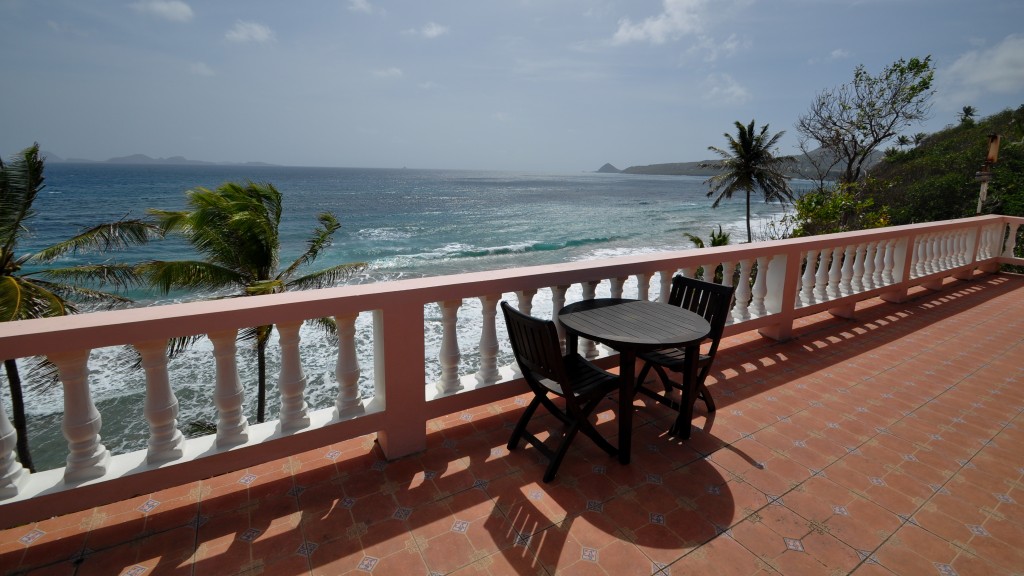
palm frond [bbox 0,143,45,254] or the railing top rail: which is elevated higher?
palm frond [bbox 0,143,45,254]

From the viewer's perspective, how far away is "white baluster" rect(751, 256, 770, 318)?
476cm

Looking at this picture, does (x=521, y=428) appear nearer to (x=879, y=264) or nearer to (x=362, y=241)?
(x=879, y=264)

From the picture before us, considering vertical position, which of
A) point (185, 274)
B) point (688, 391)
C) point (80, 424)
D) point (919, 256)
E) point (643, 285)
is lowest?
point (185, 274)

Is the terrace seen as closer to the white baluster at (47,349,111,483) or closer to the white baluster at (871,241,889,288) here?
the white baluster at (47,349,111,483)

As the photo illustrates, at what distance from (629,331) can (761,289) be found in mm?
2713

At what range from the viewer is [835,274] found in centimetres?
549

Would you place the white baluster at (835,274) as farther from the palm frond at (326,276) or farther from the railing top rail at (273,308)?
the palm frond at (326,276)

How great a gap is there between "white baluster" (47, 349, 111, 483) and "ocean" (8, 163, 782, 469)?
10040 mm

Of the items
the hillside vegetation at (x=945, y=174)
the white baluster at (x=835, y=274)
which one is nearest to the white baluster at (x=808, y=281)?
the white baluster at (x=835, y=274)

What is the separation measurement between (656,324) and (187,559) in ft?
8.46

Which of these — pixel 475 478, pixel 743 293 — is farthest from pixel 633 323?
pixel 743 293

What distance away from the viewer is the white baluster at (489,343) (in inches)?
119

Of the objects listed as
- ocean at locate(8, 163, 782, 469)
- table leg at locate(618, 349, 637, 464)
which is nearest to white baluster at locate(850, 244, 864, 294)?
table leg at locate(618, 349, 637, 464)

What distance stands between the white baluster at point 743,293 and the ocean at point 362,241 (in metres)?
10.2
